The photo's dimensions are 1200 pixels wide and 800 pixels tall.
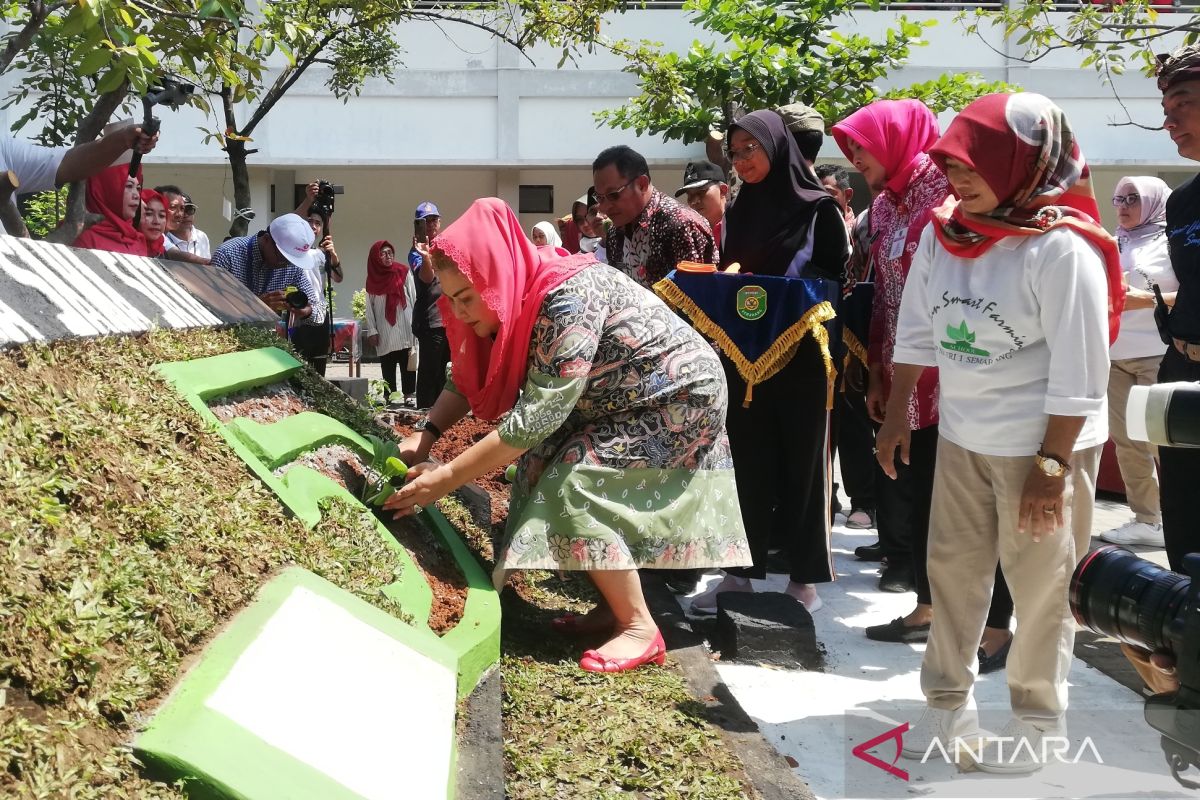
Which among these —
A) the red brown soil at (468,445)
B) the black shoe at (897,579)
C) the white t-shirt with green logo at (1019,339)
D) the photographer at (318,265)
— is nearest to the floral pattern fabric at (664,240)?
the red brown soil at (468,445)

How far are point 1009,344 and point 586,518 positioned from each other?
4.46ft

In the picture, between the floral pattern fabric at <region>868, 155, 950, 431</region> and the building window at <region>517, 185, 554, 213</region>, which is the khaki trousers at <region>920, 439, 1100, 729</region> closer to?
the floral pattern fabric at <region>868, 155, 950, 431</region>

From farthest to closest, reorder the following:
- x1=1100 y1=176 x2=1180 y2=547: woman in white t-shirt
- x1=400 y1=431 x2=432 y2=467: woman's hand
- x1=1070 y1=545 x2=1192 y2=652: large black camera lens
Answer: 1. x1=1100 y1=176 x2=1180 y2=547: woman in white t-shirt
2. x1=400 y1=431 x2=432 y2=467: woman's hand
3. x1=1070 y1=545 x2=1192 y2=652: large black camera lens

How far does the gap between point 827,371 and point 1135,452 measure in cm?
279

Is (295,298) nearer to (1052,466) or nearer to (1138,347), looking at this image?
(1138,347)

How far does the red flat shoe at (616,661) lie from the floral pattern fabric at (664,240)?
6.13ft

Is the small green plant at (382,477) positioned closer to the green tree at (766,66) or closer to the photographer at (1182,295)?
the photographer at (1182,295)

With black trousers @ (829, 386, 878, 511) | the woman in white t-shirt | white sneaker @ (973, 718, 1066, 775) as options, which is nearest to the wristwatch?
white sneaker @ (973, 718, 1066, 775)

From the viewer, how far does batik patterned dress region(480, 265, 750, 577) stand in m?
3.31

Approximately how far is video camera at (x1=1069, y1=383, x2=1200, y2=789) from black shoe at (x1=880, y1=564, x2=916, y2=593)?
8.47 ft

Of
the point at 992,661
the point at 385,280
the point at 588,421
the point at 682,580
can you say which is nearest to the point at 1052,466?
the point at 992,661

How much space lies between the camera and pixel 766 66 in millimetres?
7859

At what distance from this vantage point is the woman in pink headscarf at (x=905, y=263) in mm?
3746

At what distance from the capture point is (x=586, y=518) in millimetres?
3383
